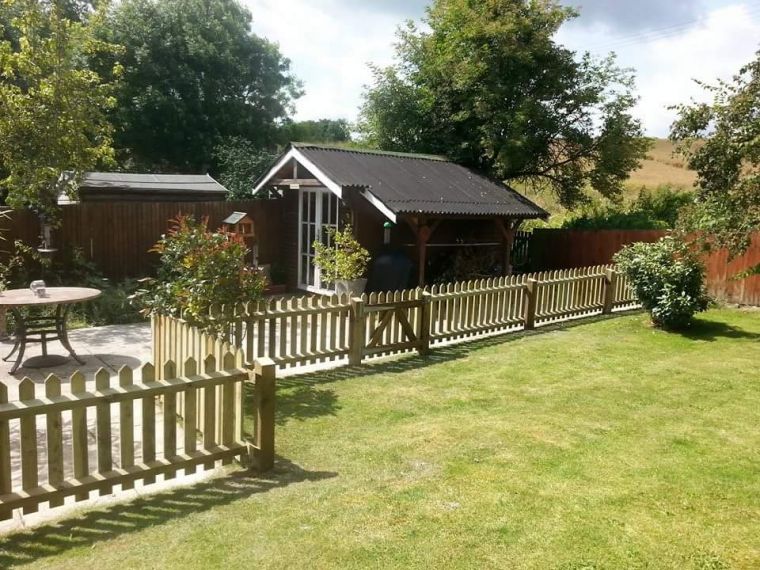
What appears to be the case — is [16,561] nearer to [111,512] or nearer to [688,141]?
[111,512]

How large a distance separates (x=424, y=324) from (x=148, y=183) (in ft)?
35.4

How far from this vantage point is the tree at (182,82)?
96.1ft

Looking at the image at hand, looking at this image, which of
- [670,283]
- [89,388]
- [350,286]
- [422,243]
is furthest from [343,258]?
[89,388]

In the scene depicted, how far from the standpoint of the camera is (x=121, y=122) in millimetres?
29062

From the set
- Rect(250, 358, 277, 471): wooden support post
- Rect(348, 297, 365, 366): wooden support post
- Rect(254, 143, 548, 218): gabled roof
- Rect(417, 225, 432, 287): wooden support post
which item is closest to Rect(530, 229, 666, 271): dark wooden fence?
Rect(254, 143, 548, 218): gabled roof

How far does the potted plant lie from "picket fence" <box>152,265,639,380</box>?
126 inches

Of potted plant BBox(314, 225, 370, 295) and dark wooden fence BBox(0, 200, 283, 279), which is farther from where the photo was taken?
potted plant BBox(314, 225, 370, 295)

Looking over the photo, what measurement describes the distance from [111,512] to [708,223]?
36.7ft

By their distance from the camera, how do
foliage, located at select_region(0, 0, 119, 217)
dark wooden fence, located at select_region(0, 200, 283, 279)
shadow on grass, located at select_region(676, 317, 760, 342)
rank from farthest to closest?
dark wooden fence, located at select_region(0, 200, 283, 279), foliage, located at select_region(0, 0, 119, 217), shadow on grass, located at select_region(676, 317, 760, 342)

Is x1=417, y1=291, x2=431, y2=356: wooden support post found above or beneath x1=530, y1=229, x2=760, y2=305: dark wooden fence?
beneath

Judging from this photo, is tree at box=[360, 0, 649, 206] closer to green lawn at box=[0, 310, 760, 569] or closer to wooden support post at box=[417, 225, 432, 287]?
wooden support post at box=[417, 225, 432, 287]

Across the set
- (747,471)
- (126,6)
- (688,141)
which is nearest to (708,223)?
(688,141)

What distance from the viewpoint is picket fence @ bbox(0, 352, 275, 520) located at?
12.3ft

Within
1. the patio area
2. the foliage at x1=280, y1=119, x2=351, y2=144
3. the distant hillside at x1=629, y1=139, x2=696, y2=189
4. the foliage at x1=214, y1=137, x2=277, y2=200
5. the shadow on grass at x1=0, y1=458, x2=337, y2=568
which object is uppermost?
the foliage at x1=280, y1=119, x2=351, y2=144
